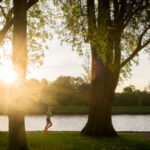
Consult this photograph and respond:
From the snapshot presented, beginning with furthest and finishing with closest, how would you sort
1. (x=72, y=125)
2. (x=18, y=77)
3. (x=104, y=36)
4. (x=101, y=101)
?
(x=72, y=125), (x=101, y=101), (x=104, y=36), (x=18, y=77)

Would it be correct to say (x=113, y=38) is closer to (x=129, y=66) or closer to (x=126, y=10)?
(x=126, y=10)

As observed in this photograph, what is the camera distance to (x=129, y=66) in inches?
713

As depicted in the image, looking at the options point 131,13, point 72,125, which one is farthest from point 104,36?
point 72,125

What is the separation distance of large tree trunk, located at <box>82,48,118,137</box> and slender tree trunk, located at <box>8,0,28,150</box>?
7.35 m

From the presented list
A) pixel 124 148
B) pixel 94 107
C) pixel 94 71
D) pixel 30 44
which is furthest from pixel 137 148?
pixel 30 44

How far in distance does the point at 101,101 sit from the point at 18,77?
26.2 ft

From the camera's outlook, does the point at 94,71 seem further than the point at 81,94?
No

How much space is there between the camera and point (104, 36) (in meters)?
12.7

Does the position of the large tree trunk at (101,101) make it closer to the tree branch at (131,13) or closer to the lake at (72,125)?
the tree branch at (131,13)

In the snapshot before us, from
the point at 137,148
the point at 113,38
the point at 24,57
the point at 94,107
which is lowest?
the point at 137,148

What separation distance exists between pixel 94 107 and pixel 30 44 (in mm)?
6182

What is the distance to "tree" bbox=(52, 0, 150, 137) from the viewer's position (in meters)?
13.3

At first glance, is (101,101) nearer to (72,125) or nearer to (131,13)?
(131,13)

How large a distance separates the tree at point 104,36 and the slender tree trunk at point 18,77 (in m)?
3.70
